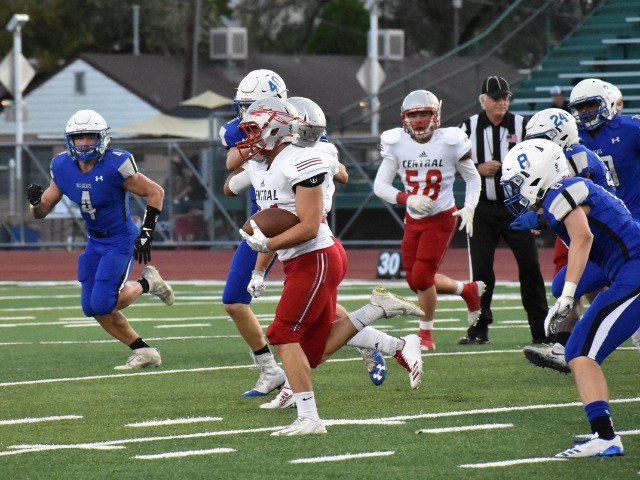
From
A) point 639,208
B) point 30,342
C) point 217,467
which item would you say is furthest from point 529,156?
point 30,342

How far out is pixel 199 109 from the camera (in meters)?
32.8

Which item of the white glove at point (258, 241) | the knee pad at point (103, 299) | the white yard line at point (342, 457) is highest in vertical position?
the white glove at point (258, 241)

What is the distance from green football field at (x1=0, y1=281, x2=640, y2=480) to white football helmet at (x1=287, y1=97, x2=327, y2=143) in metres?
1.43

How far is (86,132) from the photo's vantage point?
32.8 ft

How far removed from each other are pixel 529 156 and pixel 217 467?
1.97m

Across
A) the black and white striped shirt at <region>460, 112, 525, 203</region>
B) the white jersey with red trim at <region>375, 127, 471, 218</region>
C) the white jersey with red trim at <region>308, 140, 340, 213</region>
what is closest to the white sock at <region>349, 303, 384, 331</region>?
the white jersey with red trim at <region>308, 140, 340, 213</region>

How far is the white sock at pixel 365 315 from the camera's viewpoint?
7.59 m

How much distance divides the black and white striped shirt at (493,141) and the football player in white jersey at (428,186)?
1.69 ft

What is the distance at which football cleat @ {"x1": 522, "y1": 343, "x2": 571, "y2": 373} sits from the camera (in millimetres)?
8836

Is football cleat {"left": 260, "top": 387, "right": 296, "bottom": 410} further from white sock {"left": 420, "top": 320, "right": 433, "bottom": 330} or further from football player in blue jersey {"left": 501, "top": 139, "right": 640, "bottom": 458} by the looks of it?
white sock {"left": 420, "top": 320, "right": 433, "bottom": 330}

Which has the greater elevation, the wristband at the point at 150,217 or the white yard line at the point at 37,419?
the wristband at the point at 150,217

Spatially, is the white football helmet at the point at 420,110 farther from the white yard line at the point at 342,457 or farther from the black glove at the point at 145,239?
the white yard line at the point at 342,457

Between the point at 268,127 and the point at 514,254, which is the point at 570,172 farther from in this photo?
the point at 514,254

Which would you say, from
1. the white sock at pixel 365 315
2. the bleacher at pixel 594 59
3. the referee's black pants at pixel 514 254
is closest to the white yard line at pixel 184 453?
the white sock at pixel 365 315
